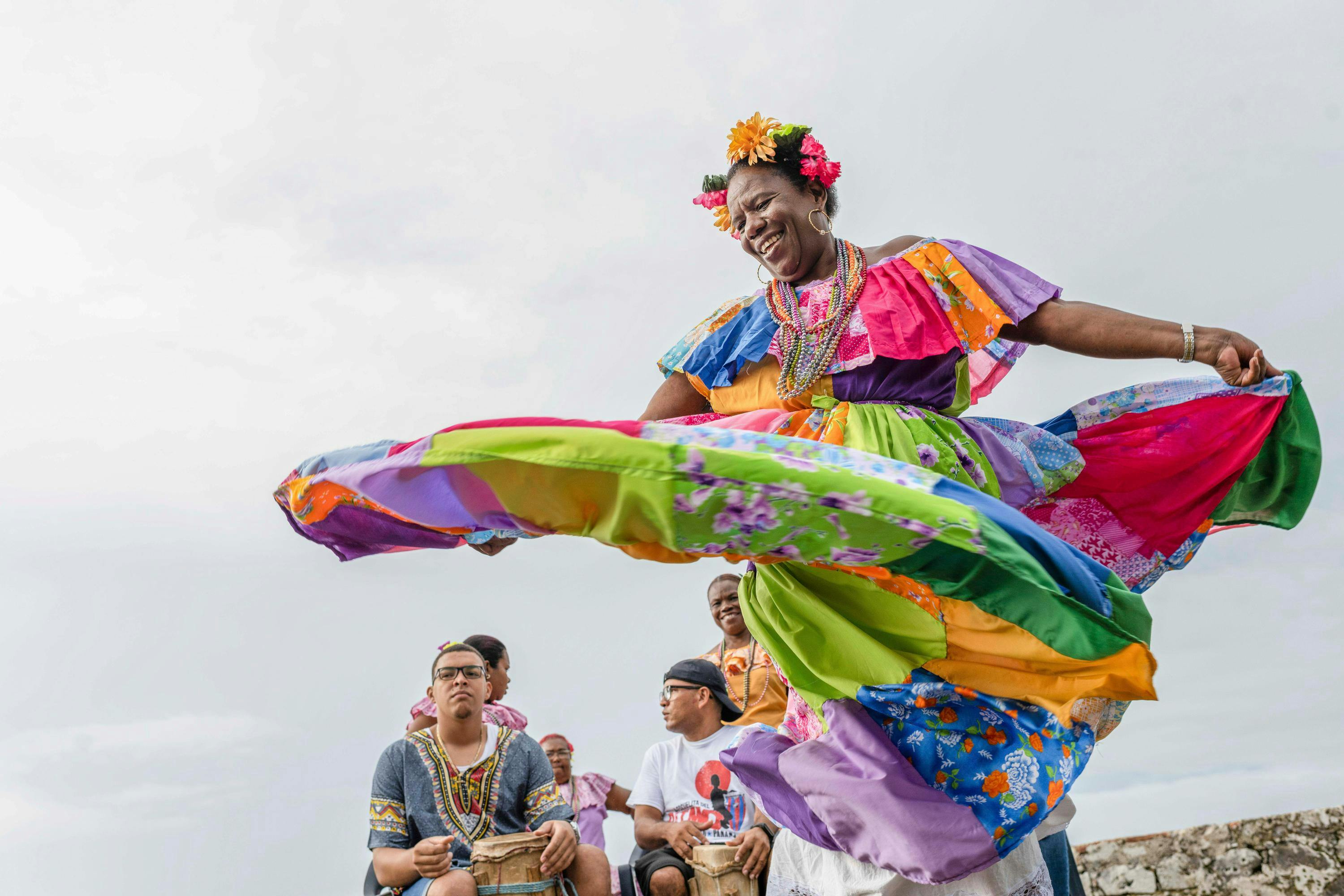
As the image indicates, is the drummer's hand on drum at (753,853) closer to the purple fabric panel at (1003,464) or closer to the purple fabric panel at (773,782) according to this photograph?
the purple fabric panel at (773,782)

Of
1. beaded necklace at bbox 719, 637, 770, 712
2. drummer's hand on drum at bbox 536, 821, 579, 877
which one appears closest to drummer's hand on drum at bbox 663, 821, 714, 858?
drummer's hand on drum at bbox 536, 821, 579, 877

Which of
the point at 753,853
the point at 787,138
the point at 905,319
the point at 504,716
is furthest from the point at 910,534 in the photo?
the point at 504,716

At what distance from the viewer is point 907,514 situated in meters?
2.09

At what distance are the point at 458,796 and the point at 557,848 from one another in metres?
0.45

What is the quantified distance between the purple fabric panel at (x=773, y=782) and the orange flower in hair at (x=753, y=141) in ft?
4.98

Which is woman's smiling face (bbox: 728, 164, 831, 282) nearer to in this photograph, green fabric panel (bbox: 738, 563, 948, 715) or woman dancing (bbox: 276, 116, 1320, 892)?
woman dancing (bbox: 276, 116, 1320, 892)

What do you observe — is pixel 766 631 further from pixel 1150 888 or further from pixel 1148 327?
pixel 1150 888

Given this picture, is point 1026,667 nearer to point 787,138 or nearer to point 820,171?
point 820,171

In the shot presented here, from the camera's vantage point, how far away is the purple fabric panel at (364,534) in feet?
8.11

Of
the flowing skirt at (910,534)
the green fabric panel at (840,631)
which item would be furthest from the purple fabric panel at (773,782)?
the green fabric panel at (840,631)

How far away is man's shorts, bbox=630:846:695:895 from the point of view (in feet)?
12.8

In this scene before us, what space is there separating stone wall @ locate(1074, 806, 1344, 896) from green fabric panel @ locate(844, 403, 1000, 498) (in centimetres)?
282

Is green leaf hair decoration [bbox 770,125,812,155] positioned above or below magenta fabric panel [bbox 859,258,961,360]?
above

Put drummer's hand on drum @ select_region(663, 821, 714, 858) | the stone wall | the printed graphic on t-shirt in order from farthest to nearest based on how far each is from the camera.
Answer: the stone wall < the printed graphic on t-shirt < drummer's hand on drum @ select_region(663, 821, 714, 858)
